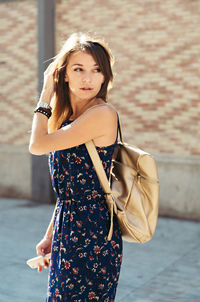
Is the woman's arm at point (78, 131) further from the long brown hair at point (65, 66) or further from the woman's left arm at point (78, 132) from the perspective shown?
the long brown hair at point (65, 66)

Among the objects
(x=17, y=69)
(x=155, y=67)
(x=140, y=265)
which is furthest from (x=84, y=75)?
(x=17, y=69)

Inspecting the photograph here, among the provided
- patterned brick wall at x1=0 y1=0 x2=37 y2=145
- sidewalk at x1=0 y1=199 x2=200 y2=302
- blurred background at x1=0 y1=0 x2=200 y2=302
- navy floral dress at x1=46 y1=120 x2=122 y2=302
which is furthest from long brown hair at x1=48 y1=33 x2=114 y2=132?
patterned brick wall at x1=0 y1=0 x2=37 y2=145

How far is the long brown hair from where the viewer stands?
206cm

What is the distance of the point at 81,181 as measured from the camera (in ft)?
6.67

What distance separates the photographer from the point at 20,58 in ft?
29.6

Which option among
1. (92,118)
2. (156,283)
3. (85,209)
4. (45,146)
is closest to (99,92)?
(92,118)

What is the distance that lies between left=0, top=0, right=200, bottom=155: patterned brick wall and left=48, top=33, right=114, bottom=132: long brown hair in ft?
17.3

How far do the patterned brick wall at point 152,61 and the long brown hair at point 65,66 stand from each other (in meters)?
5.27

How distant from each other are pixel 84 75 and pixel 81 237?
679 millimetres

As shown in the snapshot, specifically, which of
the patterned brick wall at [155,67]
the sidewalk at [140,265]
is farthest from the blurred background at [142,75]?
the sidewalk at [140,265]

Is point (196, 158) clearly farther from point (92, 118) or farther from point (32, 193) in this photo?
point (92, 118)

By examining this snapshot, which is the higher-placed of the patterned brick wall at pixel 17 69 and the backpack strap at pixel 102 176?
the patterned brick wall at pixel 17 69

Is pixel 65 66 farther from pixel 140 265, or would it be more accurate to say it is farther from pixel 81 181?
pixel 140 265

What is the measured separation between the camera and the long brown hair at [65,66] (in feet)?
6.77
